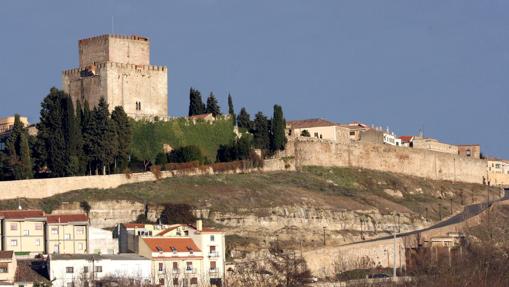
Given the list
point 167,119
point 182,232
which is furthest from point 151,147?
point 182,232

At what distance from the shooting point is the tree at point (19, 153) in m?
93.8

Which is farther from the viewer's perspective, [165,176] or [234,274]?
[165,176]

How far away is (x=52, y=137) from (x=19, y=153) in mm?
2252

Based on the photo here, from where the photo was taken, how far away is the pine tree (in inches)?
3725

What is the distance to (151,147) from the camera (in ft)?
338

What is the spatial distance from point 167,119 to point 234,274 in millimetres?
23437

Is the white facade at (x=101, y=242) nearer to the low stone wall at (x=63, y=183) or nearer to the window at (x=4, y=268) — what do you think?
the low stone wall at (x=63, y=183)

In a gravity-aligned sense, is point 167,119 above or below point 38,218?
above

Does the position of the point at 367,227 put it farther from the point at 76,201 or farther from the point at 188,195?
the point at 76,201

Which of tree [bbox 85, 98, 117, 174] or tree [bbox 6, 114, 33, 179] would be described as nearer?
tree [bbox 6, 114, 33, 179]

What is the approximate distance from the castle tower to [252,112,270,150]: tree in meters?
5.50

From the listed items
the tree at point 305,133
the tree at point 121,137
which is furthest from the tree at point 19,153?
the tree at point 305,133

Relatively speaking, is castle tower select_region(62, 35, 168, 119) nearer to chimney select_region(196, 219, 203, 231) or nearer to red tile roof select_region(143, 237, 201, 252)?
chimney select_region(196, 219, 203, 231)

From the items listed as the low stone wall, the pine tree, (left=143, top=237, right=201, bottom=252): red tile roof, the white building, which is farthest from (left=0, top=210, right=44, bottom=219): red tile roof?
the pine tree
